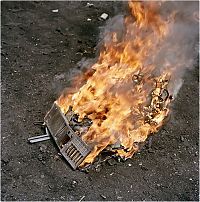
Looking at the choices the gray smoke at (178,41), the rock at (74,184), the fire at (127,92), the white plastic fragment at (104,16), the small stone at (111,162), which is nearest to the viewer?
the rock at (74,184)

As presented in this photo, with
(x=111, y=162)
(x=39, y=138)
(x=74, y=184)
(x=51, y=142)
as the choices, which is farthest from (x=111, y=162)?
(x=39, y=138)

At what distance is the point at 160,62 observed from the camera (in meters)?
7.41

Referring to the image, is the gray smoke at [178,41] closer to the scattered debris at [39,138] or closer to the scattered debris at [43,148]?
the scattered debris at [39,138]

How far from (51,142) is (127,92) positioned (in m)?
1.41

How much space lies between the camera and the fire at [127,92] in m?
6.15

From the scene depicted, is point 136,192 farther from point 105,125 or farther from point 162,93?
point 162,93

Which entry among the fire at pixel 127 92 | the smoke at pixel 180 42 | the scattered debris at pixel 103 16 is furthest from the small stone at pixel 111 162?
the scattered debris at pixel 103 16

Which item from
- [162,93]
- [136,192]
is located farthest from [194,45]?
[136,192]

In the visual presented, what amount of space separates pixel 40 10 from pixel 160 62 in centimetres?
351

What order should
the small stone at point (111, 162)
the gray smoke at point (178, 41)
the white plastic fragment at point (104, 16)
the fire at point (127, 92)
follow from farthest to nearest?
the white plastic fragment at point (104, 16) < the gray smoke at point (178, 41) < the fire at point (127, 92) < the small stone at point (111, 162)

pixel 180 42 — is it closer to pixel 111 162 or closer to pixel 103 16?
pixel 103 16

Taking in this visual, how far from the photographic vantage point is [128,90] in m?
6.56

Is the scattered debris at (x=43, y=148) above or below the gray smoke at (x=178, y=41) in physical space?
below

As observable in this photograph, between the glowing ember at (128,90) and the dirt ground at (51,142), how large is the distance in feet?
1.05
